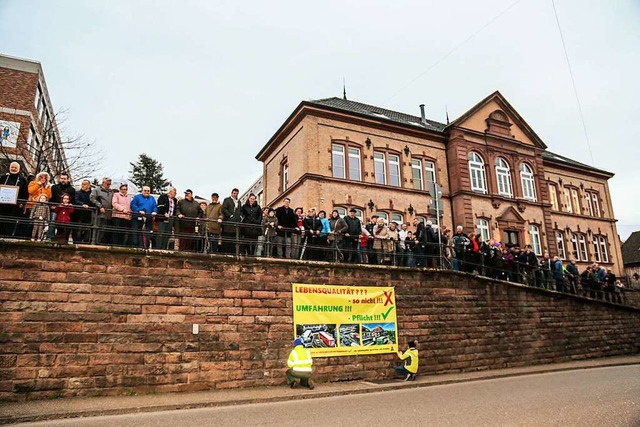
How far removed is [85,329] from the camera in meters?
9.92

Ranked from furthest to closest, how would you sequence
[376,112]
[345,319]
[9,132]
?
1. [376,112]
2. [9,132]
3. [345,319]

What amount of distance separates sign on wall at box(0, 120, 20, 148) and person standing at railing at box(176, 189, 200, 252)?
20991 millimetres

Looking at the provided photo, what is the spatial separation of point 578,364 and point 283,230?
13133mm

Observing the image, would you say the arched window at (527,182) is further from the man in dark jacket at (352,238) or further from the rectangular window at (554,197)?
the man in dark jacket at (352,238)

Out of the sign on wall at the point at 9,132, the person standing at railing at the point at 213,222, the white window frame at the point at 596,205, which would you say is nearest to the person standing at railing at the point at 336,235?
the person standing at railing at the point at 213,222

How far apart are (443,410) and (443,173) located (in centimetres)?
2054

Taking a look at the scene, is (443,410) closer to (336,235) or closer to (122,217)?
(336,235)

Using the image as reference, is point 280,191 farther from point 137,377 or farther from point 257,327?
point 137,377

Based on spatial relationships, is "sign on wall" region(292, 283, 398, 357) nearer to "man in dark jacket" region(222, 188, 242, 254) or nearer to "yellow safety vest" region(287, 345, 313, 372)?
"yellow safety vest" region(287, 345, 313, 372)

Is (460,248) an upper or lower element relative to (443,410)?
upper

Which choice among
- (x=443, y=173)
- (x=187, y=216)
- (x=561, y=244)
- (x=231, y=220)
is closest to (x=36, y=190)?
(x=187, y=216)

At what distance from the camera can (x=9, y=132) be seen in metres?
27.3

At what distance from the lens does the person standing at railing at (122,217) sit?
36.0 ft

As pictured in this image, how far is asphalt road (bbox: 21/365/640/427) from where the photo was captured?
7.41 m
